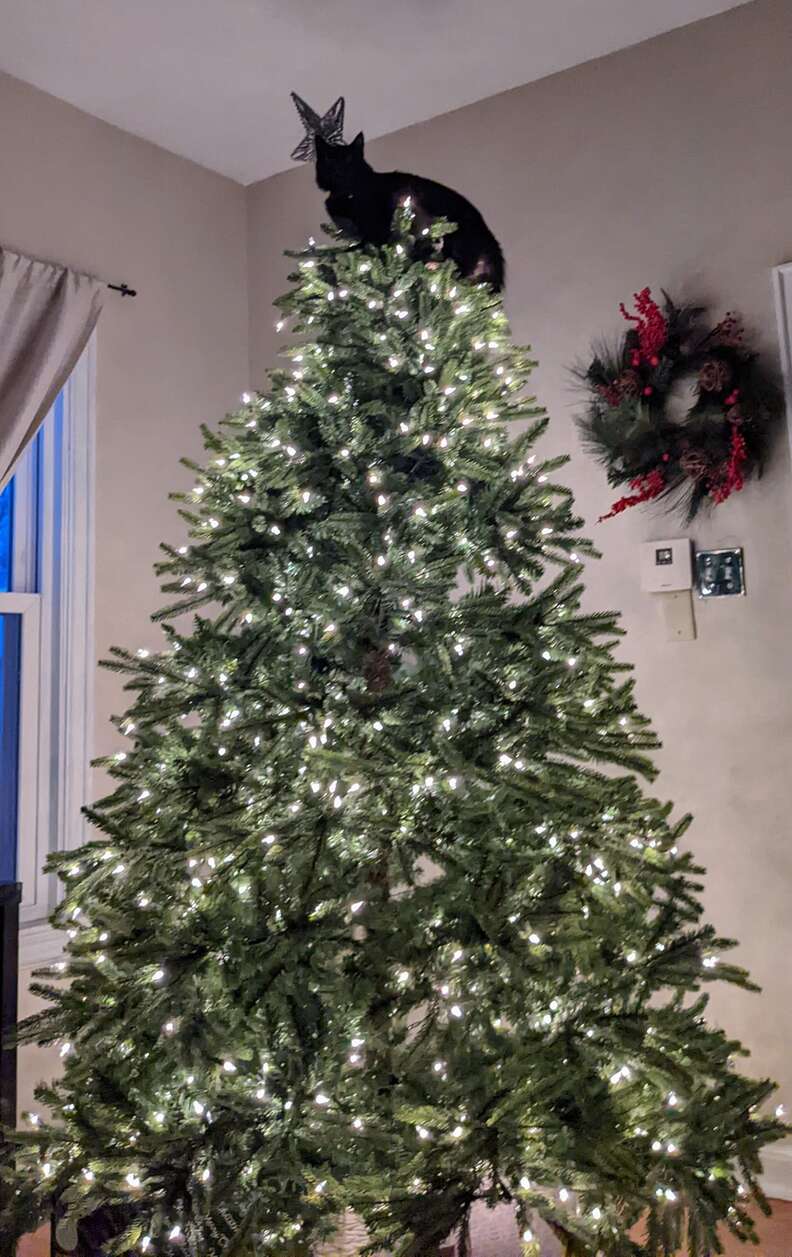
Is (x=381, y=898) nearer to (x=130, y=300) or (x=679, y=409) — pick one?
(x=679, y=409)

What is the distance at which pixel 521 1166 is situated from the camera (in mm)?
1154

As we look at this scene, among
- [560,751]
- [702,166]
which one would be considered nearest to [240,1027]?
[560,751]

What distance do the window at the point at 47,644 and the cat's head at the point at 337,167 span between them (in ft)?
3.53

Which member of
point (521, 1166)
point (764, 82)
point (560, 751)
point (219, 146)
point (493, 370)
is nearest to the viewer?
point (521, 1166)

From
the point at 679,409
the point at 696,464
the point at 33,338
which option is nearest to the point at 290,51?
the point at 33,338

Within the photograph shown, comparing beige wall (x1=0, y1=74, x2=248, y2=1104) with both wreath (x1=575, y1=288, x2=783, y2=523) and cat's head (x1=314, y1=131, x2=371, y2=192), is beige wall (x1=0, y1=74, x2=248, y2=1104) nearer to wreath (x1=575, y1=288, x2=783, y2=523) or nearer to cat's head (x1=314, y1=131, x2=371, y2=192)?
cat's head (x1=314, y1=131, x2=371, y2=192)

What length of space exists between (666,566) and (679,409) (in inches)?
15.7

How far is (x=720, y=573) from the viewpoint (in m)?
2.55

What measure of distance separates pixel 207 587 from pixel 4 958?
104 cm

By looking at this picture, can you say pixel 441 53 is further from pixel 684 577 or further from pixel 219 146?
pixel 684 577

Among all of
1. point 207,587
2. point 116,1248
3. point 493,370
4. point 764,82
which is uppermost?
point 764,82

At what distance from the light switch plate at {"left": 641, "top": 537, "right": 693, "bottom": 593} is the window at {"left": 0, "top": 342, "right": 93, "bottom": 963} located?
5.05ft

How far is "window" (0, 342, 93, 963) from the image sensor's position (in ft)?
9.04

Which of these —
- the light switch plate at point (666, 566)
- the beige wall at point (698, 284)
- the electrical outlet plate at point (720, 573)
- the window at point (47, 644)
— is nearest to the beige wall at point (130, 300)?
the window at point (47, 644)
